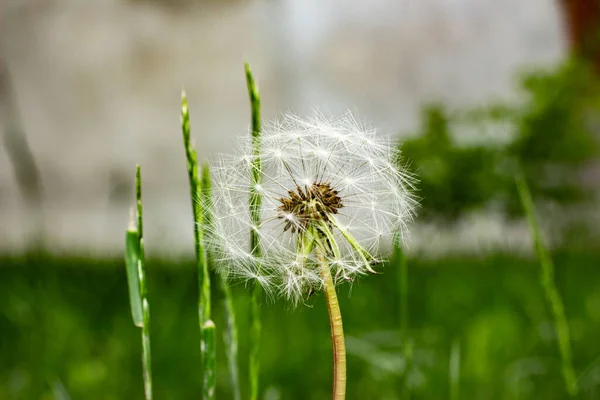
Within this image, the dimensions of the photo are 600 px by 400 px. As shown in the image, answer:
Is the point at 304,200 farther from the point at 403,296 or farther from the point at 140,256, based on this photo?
the point at 403,296

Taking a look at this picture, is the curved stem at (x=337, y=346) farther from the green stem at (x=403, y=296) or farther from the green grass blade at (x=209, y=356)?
the green stem at (x=403, y=296)

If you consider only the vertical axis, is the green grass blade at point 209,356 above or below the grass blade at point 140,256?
below

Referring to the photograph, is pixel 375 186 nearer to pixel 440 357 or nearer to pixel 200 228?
pixel 200 228

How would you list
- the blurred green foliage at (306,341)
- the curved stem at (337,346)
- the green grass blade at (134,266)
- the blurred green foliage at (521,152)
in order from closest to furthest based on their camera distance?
the curved stem at (337,346) < the green grass blade at (134,266) < the blurred green foliage at (306,341) < the blurred green foliage at (521,152)

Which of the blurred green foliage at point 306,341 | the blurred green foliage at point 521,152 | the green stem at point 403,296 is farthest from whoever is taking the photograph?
the blurred green foliage at point 521,152

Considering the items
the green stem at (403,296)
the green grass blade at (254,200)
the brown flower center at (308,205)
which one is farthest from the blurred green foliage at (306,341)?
the brown flower center at (308,205)

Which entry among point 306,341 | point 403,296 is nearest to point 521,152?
point 306,341

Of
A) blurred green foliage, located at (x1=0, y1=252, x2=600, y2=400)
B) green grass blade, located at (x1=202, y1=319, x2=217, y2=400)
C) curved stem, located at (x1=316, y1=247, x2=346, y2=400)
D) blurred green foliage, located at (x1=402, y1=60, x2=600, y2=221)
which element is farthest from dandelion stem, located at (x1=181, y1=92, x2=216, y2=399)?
blurred green foliage, located at (x1=402, y1=60, x2=600, y2=221)

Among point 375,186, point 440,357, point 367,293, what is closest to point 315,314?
point 367,293
